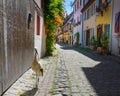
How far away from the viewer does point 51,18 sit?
17656mm

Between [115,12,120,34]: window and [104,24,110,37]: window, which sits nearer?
[115,12,120,34]: window

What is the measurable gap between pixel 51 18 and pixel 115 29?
4.30 metres

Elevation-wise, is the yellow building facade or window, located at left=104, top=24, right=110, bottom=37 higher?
the yellow building facade

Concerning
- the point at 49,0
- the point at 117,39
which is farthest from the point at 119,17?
the point at 49,0

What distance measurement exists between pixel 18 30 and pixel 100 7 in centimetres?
1690

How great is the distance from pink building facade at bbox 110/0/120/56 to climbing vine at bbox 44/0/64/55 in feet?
11.9

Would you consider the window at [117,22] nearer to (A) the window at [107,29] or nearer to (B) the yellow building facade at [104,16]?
(B) the yellow building facade at [104,16]

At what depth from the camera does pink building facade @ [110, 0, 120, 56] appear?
57.3 feet

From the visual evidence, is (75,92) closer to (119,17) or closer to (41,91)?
(41,91)

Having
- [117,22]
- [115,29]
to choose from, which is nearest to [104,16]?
[115,29]

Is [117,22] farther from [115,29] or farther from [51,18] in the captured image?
[51,18]

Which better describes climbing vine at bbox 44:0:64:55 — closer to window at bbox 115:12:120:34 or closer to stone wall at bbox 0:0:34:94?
window at bbox 115:12:120:34

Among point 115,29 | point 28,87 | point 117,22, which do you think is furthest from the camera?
point 115,29

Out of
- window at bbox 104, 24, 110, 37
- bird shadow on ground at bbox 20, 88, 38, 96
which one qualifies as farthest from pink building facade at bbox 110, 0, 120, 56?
bird shadow on ground at bbox 20, 88, 38, 96
